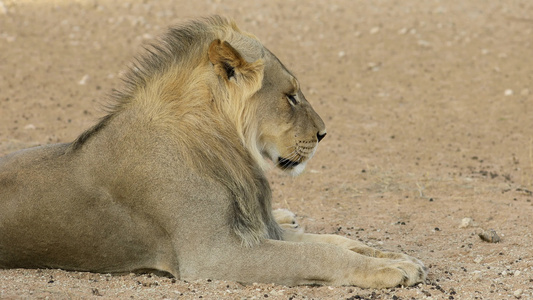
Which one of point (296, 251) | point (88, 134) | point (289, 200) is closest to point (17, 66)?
point (289, 200)

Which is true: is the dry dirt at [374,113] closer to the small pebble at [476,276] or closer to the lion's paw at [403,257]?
the small pebble at [476,276]

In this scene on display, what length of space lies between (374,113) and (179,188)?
20.4 ft

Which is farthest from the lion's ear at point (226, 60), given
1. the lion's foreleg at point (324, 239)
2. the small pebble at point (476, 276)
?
the small pebble at point (476, 276)

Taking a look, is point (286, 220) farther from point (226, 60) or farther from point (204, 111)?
point (226, 60)

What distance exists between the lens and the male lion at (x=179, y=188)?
4.49 m

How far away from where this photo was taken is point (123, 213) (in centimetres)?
459

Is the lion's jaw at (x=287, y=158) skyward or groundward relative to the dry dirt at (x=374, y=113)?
skyward

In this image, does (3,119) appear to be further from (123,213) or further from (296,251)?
(296,251)

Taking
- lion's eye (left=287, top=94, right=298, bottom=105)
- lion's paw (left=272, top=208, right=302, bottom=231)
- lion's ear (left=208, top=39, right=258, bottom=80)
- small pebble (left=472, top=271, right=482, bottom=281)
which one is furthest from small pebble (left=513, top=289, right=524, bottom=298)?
lion's ear (left=208, top=39, right=258, bottom=80)

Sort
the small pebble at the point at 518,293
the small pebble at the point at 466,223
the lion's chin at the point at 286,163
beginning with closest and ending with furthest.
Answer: the small pebble at the point at 518,293
the lion's chin at the point at 286,163
the small pebble at the point at 466,223

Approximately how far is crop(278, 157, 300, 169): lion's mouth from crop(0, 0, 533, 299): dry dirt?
887mm

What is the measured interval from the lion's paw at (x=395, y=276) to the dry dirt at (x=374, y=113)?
59mm

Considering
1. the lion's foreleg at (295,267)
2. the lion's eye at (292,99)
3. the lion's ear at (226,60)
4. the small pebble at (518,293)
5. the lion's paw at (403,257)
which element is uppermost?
the lion's ear at (226,60)

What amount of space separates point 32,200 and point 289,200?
9.61ft
